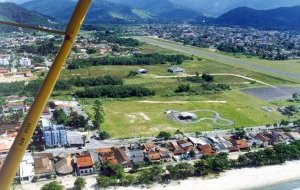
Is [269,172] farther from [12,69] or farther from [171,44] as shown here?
[171,44]

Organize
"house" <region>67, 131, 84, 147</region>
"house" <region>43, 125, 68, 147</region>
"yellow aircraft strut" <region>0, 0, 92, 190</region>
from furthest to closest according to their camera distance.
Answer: "house" <region>67, 131, 84, 147</region> → "house" <region>43, 125, 68, 147</region> → "yellow aircraft strut" <region>0, 0, 92, 190</region>

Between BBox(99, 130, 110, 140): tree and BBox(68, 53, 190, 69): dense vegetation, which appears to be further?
BBox(68, 53, 190, 69): dense vegetation

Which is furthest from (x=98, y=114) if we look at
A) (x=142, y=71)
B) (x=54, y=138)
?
(x=142, y=71)

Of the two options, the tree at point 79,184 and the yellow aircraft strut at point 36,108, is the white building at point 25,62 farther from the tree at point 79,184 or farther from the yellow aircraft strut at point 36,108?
the yellow aircraft strut at point 36,108

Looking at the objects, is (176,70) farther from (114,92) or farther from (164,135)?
(164,135)

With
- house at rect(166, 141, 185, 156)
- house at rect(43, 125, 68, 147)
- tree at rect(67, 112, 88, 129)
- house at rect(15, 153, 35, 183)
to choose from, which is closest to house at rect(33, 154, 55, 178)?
house at rect(15, 153, 35, 183)

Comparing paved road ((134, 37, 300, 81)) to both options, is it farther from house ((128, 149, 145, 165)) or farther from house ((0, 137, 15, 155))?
house ((0, 137, 15, 155))
